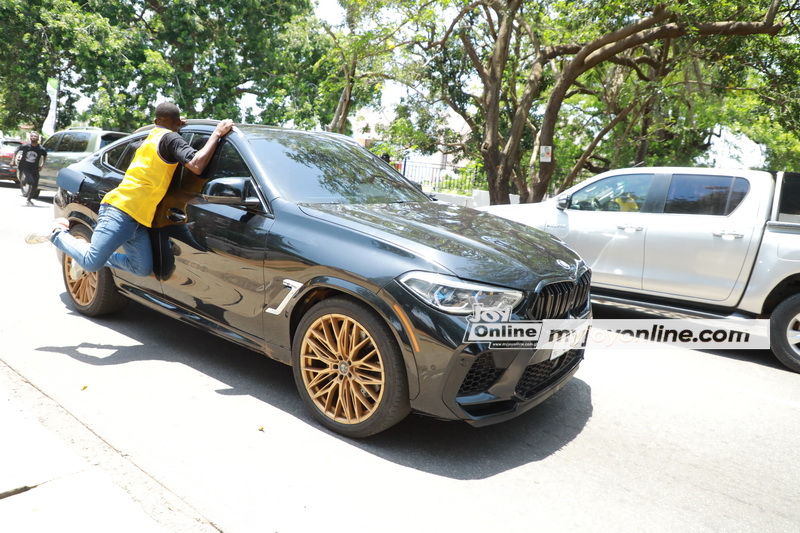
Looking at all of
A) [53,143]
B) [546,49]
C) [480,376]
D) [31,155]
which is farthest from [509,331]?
[53,143]

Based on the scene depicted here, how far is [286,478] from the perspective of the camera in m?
3.17

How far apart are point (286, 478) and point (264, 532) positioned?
47 centimetres

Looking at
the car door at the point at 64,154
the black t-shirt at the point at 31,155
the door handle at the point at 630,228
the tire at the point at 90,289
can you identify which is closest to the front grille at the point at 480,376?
the tire at the point at 90,289

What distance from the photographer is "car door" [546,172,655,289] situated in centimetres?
675

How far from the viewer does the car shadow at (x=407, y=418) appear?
3545mm

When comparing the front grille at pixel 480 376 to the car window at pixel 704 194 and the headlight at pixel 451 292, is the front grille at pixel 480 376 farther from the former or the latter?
the car window at pixel 704 194

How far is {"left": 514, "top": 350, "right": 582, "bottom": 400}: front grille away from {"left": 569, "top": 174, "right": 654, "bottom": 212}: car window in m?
3.43

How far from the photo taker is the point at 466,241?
12.3 ft

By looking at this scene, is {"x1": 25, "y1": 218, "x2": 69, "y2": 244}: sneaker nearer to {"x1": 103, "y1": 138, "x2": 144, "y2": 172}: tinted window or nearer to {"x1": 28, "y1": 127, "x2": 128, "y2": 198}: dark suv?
{"x1": 103, "y1": 138, "x2": 144, "y2": 172}: tinted window

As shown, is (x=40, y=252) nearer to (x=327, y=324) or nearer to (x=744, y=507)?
(x=327, y=324)

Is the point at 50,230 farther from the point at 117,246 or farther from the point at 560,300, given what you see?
the point at 560,300

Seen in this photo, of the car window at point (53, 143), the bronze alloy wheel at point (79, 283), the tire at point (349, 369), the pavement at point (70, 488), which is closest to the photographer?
the pavement at point (70, 488)

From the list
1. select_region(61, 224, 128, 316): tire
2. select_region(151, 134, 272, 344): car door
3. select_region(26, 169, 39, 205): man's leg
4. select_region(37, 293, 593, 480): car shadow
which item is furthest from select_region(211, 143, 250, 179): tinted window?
select_region(26, 169, 39, 205): man's leg

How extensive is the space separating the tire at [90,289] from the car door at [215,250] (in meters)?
0.94
